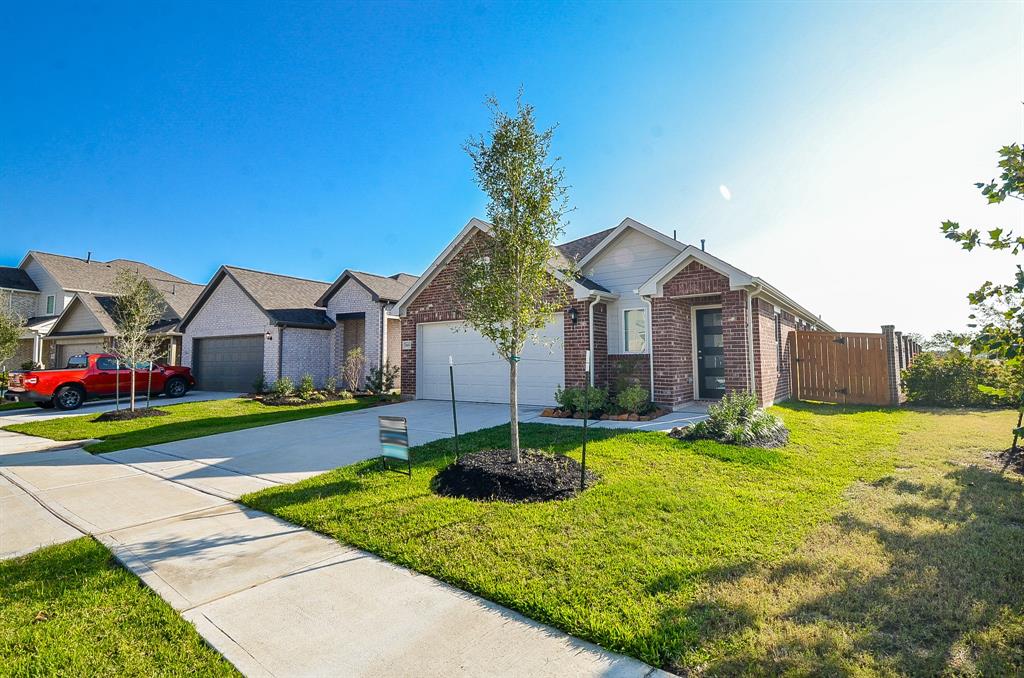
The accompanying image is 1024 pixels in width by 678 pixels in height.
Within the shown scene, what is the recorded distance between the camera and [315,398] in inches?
623

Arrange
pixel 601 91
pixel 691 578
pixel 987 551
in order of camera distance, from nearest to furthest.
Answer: pixel 691 578 → pixel 987 551 → pixel 601 91

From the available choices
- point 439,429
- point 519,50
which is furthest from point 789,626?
point 519,50

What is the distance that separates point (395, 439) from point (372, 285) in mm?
13646

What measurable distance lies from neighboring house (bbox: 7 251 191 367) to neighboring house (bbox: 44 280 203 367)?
0.35ft

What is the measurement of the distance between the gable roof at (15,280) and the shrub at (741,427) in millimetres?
36139

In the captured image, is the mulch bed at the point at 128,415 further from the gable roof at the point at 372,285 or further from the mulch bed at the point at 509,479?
the mulch bed at the point at 509,479

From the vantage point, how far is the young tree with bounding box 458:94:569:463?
615cm

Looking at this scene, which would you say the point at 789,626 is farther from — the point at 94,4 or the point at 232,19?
the point at 94,4

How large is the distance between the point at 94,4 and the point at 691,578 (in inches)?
533

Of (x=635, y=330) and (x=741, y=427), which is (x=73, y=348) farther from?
(x=741, y=427)

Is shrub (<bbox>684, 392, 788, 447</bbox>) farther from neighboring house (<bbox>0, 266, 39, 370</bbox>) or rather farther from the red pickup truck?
neighboring house (<bbox>0, 266, 39, 370</bbox>)

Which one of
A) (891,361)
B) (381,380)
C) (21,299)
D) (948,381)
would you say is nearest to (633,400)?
(891,361)

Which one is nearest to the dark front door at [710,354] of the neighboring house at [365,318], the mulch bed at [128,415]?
the neighboring house at [365,318]

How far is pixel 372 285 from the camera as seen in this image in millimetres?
18516
